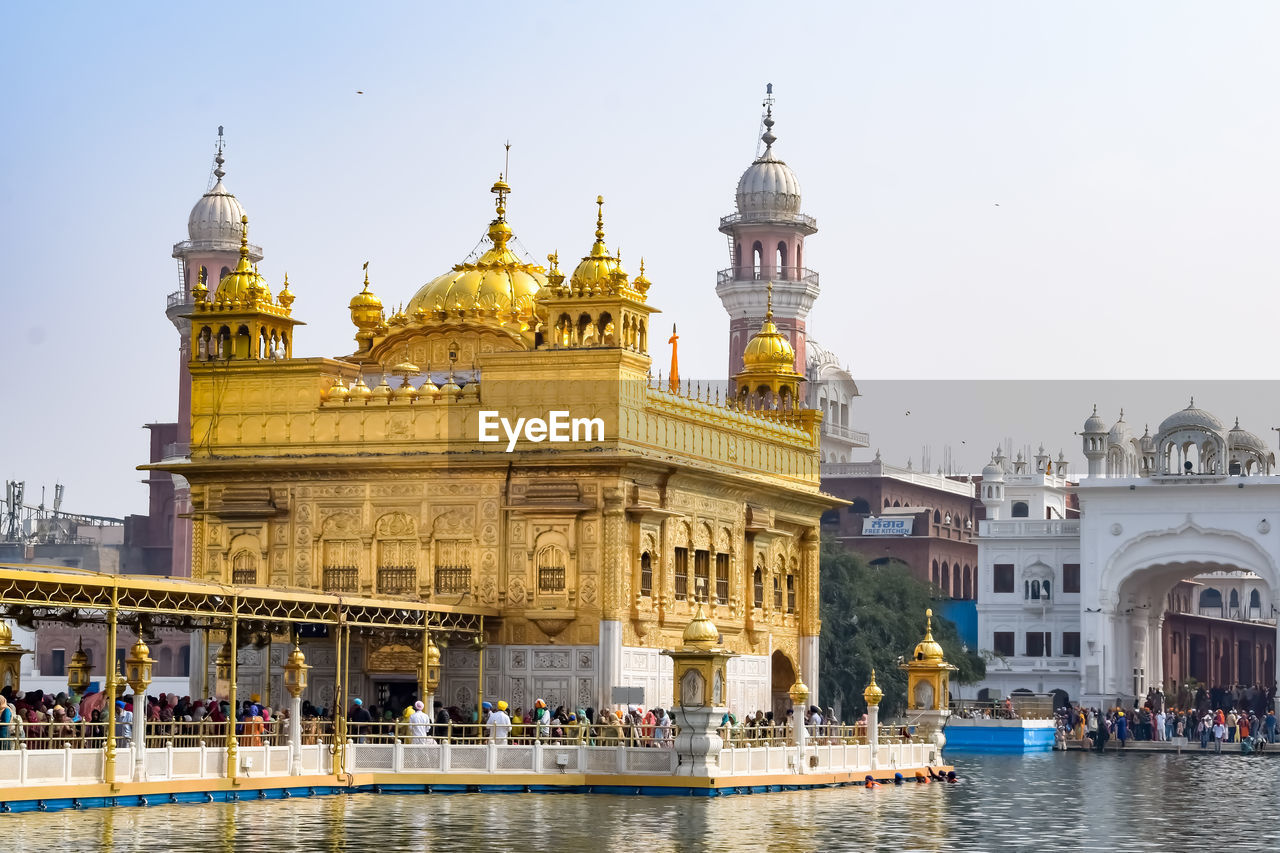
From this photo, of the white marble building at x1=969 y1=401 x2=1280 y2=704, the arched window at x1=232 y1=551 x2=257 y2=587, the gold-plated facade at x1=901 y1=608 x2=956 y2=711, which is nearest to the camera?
the arched window at x1=232 y1=551 x2=257 y2=587

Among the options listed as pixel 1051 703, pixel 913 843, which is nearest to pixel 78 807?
pixel 913 843

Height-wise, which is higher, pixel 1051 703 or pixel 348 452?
pixel 348 452

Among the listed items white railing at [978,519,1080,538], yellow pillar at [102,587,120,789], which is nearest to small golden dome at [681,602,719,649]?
yellow pillar at [102,587,120,789]

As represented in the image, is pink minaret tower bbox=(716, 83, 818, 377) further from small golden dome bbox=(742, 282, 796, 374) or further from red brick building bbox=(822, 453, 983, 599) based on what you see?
small golden dome bbox=(742, 282, 796, 374)

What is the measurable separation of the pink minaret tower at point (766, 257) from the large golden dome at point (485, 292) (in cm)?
3238

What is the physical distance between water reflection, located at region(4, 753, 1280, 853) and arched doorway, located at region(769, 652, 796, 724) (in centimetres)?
586

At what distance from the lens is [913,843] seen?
66.0 feet

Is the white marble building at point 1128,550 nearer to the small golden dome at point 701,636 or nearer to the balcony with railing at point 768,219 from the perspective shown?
the balcony with railing at point 768,219

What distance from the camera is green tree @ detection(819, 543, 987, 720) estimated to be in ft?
164

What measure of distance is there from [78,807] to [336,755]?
13.7 ft

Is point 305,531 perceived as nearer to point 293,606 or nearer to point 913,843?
point 293,606

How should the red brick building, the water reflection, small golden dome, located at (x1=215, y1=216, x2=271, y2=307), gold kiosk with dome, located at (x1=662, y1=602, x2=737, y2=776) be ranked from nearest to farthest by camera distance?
1. the water reflection
2. gold kiosk with dome, located at (x1=662, y1=602, x2=737, y2=776)
3. small golden dome, located at (x1=215, y1=216, x2=271, y2=307)
4. the red brick building

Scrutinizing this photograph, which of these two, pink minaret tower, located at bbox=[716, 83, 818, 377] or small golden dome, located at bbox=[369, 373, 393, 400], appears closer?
small golden dome, located at bbox=[369, 373, 393, 400]

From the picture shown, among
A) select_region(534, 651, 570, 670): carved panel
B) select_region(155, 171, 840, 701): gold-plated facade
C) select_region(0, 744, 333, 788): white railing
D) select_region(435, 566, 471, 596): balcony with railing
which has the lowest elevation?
select_region(0, 744, 333, 788): white railing
